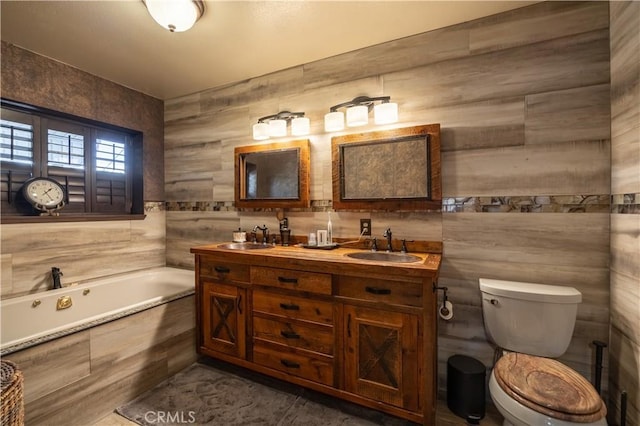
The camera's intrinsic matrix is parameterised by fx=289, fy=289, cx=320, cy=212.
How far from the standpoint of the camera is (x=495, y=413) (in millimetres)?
1689

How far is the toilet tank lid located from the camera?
1.43 m

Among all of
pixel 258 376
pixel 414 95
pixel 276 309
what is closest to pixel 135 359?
pixel 258 376

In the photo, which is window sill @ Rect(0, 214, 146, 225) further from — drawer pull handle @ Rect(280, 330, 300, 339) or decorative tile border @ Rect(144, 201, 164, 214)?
drawer pull handle @ Rect(280, 330, 300, 339)

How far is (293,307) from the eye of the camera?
1788 millimetres

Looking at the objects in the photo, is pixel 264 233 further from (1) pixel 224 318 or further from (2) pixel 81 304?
(2) pixel 81 304

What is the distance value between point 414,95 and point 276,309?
1687 millimetres

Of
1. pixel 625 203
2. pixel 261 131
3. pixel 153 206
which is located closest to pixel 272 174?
pixel 261 131

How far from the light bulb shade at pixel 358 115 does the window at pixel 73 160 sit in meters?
2.18

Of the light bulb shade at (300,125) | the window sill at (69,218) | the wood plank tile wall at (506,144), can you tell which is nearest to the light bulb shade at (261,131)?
the light bulb shade at (300,125)

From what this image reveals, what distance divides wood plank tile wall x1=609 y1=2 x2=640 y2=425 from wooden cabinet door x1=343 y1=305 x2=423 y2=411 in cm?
94

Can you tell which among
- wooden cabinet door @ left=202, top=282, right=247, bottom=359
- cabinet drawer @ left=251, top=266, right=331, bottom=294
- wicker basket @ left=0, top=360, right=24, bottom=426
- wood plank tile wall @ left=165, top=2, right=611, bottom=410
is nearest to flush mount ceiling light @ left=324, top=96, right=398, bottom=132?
wood plank tile wall @ left=165, top=2, right=611, bottom=410

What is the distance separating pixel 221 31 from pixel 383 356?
222cm

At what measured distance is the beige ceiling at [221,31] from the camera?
167 centimetres

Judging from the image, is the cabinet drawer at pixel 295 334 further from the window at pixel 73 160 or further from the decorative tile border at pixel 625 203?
the window at pixel 73 160
